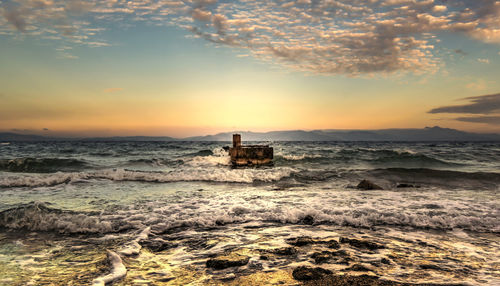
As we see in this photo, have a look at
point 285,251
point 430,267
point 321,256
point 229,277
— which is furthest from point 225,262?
point 430,267

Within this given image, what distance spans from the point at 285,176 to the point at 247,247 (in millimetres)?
10343

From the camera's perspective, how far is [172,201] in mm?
8188

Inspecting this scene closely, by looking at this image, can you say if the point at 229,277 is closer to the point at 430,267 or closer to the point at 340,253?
the point at 340,253

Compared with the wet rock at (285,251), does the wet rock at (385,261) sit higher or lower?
lower

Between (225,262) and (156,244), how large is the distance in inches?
62.9

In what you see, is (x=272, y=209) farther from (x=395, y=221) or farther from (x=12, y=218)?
(x=12, y=218)

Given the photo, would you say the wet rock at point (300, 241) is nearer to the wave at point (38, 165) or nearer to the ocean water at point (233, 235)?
the ocean water at point (233, 235)

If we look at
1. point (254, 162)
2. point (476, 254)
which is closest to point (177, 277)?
point (476, 254)

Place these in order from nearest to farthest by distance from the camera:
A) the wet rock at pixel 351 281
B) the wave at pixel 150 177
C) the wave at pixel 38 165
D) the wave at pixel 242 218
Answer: the wet rock at pixel 351 281 → the wave at pixel 242 218 → the wave at pixel 150 177 → the wave at pixel 38 165

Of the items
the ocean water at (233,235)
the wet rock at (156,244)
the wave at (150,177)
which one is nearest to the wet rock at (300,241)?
the ocean water at (233,235)

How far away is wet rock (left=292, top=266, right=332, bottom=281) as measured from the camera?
3.28 m

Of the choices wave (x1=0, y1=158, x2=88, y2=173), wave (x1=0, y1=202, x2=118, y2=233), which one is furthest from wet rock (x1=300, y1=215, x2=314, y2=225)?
wave (x1=0, y1=158, x2=88, y2=173)

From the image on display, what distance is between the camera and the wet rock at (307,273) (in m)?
3.28

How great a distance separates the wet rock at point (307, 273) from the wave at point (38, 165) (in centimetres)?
1936
